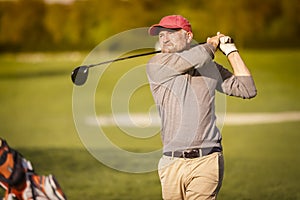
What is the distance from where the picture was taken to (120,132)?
15.1 meters

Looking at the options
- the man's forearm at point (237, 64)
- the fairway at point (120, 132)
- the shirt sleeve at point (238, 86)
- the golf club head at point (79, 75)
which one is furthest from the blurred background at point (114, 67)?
the man's forearm at point (237, 64)

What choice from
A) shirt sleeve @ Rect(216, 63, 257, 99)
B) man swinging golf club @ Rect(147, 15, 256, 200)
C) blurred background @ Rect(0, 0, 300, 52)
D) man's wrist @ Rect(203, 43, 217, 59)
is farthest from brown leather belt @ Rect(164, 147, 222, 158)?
blurred background @ Rect(0, 0, 300, 52)

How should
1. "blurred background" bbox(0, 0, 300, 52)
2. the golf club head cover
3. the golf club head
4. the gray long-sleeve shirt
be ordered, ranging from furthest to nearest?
"blurred background" bbox(0, 0, 300, 52) < the golf club head < the golf club head cover < the gray long-sleeve shirt

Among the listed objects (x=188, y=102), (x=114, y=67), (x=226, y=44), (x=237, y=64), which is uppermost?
(x=226, y=44)

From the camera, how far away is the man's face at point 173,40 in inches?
183

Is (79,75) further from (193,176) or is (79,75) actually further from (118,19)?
(118,19)

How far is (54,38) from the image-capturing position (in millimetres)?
26750

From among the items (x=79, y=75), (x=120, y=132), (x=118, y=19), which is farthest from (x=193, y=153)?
(x=118, y=19)

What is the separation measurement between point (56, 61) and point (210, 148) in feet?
80.8

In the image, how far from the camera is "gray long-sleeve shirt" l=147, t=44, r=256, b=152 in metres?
4.57

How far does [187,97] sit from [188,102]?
0.03m

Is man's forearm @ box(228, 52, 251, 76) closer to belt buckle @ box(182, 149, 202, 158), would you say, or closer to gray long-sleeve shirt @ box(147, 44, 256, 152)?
gray long-sleeve shirt @ box(147, 44, 256, 152)

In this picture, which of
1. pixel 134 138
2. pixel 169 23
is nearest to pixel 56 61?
pixel 134 138

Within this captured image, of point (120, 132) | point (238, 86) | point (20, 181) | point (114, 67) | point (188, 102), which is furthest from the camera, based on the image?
point (114, 67)
